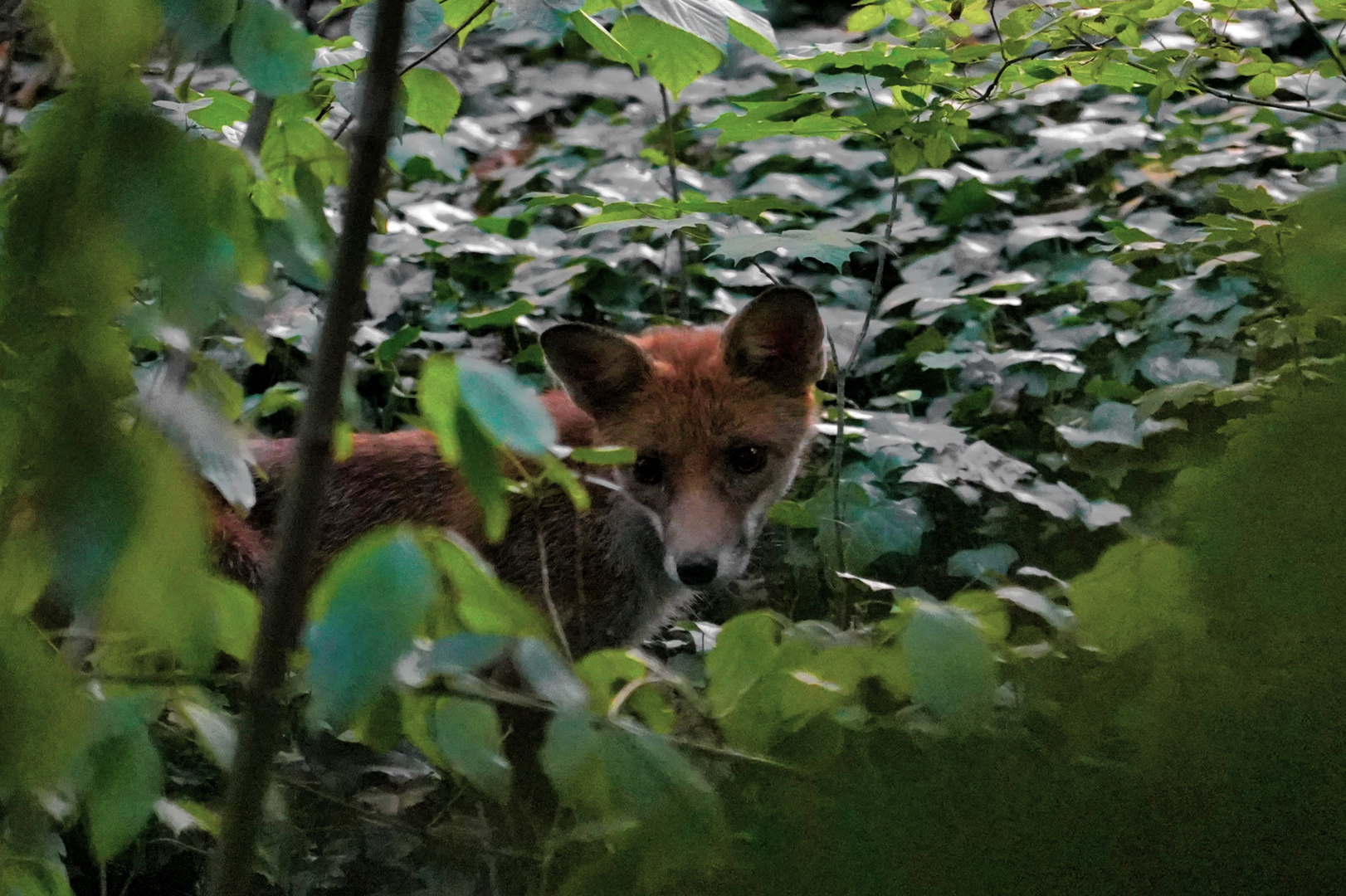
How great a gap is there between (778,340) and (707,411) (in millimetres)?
321

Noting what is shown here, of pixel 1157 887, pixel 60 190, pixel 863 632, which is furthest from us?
pixel 863 632

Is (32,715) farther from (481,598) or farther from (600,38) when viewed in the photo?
(600,38)

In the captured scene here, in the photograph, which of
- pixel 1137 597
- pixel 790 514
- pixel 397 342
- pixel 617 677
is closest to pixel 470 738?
pixel 617 677

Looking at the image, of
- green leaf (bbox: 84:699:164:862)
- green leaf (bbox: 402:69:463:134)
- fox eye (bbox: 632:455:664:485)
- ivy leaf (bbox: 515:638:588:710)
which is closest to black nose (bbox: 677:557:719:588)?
fox eye (bbox: 632:455:664:485)

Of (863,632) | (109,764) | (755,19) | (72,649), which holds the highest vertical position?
(755,19)

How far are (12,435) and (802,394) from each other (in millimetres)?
2774

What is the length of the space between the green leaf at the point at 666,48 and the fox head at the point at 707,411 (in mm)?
1113

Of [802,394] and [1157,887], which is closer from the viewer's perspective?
[1157,887]

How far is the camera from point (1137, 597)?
0.81m

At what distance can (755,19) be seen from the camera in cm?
189

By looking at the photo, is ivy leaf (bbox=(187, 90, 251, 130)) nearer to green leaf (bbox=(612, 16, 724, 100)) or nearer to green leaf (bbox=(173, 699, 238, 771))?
green leaf (bbox=(612, 16, 724, 100))

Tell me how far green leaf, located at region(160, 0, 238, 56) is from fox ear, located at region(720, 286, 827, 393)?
8.36ft

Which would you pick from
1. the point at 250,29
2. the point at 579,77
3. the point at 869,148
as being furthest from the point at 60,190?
the point at 579,77

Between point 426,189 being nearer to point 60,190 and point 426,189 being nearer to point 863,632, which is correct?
point 863,632
